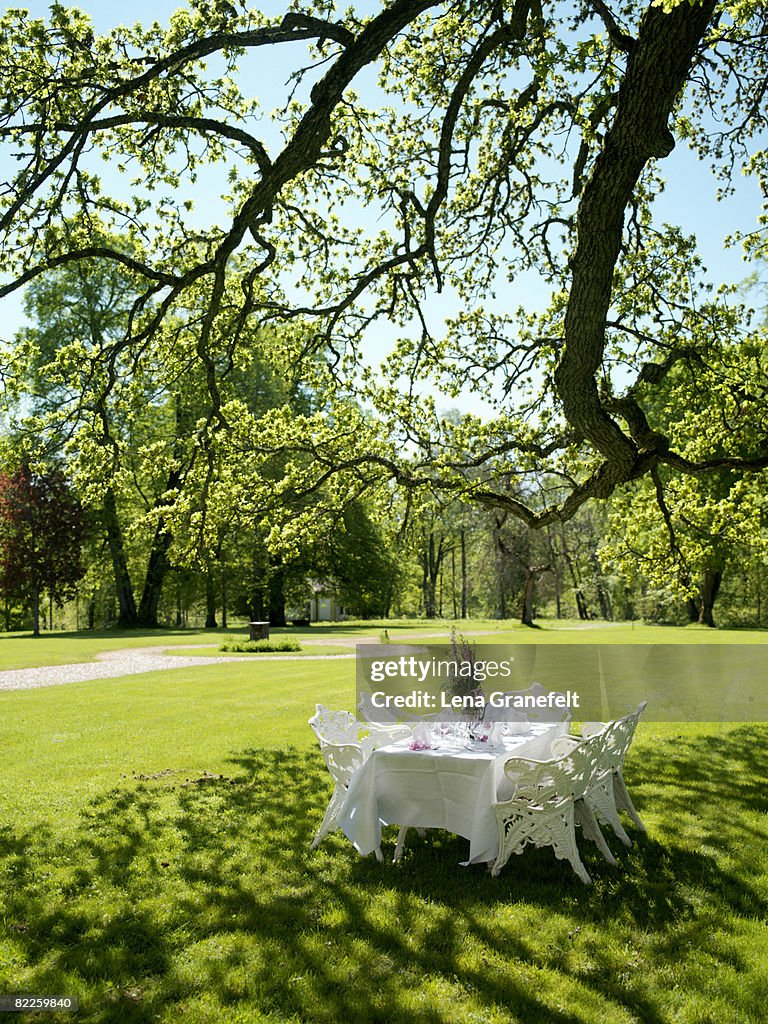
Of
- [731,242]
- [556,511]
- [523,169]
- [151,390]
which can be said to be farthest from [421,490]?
[731,242]

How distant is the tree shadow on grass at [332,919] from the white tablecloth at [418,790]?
0.33m

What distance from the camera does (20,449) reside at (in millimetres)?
8805

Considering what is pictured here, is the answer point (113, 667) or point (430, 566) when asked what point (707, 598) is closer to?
point (430, 566)

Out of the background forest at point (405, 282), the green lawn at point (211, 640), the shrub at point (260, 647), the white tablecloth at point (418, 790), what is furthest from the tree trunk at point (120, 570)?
the white tablecloth at point (418, 790)

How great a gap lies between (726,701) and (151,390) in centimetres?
1130

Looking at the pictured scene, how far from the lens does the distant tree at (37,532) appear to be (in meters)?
32.3

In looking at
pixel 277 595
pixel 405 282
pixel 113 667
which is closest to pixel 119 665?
pixel 113 667

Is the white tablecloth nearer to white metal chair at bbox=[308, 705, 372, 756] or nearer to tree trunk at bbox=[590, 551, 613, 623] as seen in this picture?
white metal chair at bbox=[308, 705, 372, 756]

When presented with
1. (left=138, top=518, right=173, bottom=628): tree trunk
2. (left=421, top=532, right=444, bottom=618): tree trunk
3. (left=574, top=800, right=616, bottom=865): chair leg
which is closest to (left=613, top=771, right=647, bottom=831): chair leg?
(left=574, top=800, right=616, bottom=865): chair leg

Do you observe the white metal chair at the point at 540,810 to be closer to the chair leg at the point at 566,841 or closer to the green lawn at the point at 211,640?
the chair leg at the point at 566,841

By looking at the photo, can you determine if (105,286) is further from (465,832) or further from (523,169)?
(465,832)

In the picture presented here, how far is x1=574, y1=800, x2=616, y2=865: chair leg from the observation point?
557 cm

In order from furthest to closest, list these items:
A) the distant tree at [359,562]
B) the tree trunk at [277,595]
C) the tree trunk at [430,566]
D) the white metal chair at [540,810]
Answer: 1. the tree trunk at [430,566]
2. the distant tree at [359,562]
3. the tree trunk at [277,595]
4. the white metal chair at [540,810]

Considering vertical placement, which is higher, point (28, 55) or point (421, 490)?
point (28, 55)
